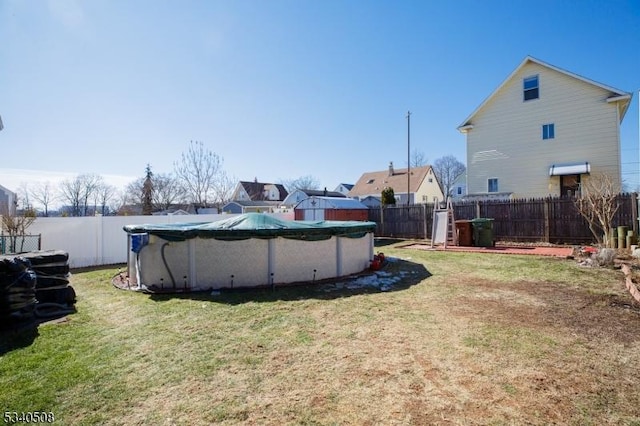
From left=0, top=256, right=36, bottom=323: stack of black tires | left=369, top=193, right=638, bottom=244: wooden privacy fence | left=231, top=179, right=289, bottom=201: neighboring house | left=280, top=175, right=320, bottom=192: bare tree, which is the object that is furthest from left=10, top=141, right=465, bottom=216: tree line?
left=280, top=175, right=320, bottom=192: bare tree

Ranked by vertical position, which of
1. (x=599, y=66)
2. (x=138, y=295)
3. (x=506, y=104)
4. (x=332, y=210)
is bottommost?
(x=138, y=295)

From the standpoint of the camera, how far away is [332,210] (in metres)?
17.1

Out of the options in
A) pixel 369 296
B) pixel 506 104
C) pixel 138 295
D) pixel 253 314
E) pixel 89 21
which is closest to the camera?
pixel 253 314

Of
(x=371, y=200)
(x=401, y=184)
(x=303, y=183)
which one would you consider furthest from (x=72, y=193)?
(x=401, y=184)

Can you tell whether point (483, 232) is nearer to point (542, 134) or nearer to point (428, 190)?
point (542, 134)

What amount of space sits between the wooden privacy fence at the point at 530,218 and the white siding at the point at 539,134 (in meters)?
3.53

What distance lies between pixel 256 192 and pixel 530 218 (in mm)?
38150

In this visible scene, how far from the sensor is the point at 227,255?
628cm

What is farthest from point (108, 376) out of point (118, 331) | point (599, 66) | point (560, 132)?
point (599, 66)

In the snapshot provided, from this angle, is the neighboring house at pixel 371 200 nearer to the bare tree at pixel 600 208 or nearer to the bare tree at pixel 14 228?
the bare tree at pixel 600 208

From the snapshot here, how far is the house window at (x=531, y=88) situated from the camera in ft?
51.0

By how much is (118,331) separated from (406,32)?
37.7ft

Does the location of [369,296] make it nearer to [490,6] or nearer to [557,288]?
[557,288]

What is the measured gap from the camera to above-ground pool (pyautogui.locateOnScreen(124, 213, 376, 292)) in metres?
6.26
